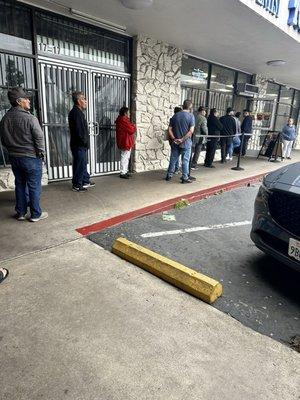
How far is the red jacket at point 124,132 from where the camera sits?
668 centimetres

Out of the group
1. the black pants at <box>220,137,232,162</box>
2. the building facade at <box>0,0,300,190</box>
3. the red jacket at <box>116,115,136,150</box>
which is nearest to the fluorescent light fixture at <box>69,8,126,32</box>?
the building facade at <box>0,0,300,190</box>

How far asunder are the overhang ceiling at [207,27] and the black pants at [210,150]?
2.55 m

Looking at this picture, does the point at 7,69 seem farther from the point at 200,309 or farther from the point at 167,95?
the point at 200,309

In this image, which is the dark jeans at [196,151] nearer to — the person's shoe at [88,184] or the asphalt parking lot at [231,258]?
the asphalt parking lot at [231,258]

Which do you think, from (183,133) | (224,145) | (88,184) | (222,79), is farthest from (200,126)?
(88,184)

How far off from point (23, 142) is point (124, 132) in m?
3.06

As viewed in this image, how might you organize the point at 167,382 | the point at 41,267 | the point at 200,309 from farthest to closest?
the point at 41,267 < the point at 200,309 < the point at 167,382

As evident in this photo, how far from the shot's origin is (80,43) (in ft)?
20.7

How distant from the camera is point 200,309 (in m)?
2.67

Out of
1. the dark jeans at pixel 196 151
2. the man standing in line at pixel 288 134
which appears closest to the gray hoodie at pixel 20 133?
the dark jeans at pixel 196 151

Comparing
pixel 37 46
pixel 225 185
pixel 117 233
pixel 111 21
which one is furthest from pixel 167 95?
pixel 117 233

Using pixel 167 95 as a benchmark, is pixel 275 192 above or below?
below

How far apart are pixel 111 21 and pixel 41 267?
5420 mm

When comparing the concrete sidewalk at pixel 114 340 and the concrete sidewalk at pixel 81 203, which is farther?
the concrete sidewalk at pixel 81 203
